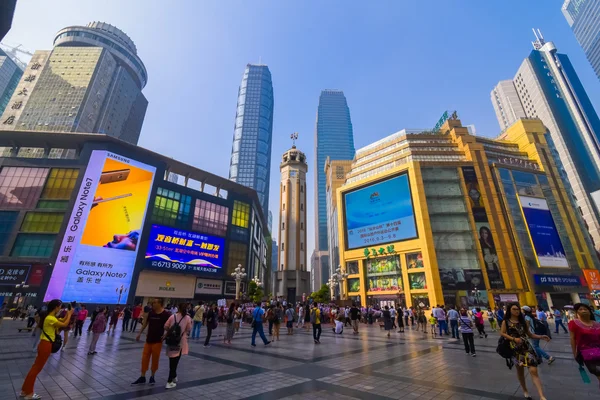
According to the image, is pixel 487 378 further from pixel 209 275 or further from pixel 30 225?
pixel 30 225

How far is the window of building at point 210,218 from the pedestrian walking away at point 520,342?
46.2m

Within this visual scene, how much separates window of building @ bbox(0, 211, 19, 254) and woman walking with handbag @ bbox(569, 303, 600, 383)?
50.7 metres

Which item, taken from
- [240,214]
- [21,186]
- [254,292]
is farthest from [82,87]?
[254,292]

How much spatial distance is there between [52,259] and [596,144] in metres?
140

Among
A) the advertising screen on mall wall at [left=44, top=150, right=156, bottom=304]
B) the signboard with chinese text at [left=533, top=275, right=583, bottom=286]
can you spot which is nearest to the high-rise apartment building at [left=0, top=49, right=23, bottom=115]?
the advertising screen on mall wall at [left=44, top=150, right=156, bottom=304]

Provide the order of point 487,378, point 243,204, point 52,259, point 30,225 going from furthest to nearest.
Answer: point 243,204 < point 30,225 < point 52,259 < point 487,378

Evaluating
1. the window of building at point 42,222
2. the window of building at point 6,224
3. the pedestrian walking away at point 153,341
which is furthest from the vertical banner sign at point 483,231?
the window of building at point 6,224

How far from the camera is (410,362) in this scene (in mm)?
8133

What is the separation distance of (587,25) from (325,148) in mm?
117274

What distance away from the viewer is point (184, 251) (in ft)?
141

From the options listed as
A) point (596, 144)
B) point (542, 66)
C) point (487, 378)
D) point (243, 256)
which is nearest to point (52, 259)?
point (243, 256)

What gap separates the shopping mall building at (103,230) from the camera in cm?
3278

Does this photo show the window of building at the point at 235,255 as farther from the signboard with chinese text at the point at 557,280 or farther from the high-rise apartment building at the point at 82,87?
the high-rise apartment building at the point at 82,87

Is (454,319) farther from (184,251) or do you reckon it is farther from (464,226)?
(184,251)
